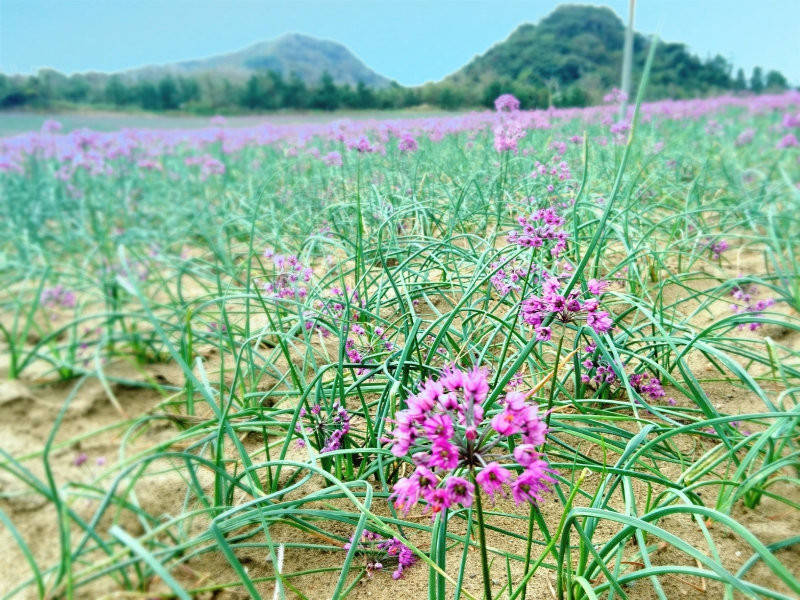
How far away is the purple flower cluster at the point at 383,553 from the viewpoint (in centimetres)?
95

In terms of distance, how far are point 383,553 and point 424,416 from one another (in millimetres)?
534

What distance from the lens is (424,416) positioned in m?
0.58

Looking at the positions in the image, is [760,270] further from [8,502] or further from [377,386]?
[8,502]

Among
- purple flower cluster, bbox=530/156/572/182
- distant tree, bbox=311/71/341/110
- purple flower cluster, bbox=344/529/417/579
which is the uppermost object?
distant tree, bbox=311/71/341/110

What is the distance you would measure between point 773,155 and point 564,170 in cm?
423

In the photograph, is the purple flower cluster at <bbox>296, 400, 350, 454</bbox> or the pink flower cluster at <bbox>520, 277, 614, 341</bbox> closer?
the pink flower cluster at <bbox>520, 277, 614, 341</bbox>

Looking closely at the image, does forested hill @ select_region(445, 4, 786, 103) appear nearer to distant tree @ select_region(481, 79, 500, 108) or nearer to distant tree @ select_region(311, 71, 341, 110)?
distant tree @ select_region(481, 79, 500, 108)

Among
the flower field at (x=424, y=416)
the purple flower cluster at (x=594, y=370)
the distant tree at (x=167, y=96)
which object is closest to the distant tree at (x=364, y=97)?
the flower field at (x=424, y=416)

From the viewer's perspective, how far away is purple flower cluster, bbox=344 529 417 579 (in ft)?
3.12

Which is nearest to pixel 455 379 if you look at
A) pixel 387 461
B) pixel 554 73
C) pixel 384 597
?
pixel 387 461

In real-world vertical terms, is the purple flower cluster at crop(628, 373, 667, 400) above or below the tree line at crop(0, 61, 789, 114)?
below

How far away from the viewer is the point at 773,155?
5.10 metres

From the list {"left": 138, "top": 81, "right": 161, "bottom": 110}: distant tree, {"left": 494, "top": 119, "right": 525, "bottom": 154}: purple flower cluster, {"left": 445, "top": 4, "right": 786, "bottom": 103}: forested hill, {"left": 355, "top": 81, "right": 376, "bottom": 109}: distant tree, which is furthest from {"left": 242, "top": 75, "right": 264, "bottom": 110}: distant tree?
{"left": 494, "top": 119, "right": 525, "bottom": 154}: purple flower cluster

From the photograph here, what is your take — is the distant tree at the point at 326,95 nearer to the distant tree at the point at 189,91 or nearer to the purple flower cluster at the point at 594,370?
the distant tree at the point at 189,91
